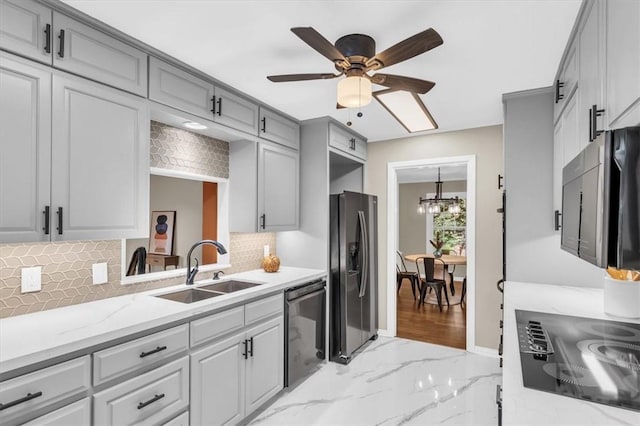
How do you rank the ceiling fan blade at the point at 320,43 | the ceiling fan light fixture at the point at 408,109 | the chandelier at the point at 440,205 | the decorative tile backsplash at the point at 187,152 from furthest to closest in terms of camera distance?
the chandelier at the point at 440,205 → the ceiling fan light fixture at the point at 408,109 → the decorative tile backsplash at the point at 187,152 → the ceiling fan blade at the point at 320,43

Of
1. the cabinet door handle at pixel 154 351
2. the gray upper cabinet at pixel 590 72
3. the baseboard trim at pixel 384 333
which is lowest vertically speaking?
the baseboard trim at pixel 384 333

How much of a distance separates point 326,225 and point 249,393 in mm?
1616

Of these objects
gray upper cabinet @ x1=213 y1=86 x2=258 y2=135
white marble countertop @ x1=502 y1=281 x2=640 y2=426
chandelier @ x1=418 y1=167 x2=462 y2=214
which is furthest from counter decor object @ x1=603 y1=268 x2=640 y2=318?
chandelier @ x1=418 y1=167 x2=462 y2=214

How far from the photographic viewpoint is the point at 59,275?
1.90 metres

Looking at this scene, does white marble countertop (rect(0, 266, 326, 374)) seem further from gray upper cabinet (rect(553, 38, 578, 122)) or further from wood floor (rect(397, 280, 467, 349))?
wood floor (rect(397, 280, 467, 349))

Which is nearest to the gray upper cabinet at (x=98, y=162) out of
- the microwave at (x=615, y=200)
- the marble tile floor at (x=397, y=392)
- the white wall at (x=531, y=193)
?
the marble tile floor at (x=397, y=392)

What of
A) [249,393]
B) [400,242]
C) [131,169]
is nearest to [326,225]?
[249,393]

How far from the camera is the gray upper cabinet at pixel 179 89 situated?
2.12 metres

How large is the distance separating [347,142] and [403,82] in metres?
1.85

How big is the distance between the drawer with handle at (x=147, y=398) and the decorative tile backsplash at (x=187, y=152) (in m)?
1.41

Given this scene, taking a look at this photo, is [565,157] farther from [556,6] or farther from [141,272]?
[141,272]

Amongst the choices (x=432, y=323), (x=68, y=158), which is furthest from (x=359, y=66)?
(x=432, y=323)

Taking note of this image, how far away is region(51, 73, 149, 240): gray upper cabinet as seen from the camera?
1678 millimetres

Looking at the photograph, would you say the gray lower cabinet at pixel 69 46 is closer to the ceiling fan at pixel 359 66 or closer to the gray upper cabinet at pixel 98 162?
the gray upper cabinet at pixel 98 162
